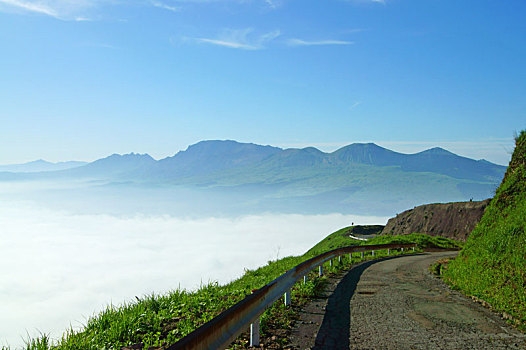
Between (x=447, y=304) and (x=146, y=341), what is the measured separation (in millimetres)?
7239

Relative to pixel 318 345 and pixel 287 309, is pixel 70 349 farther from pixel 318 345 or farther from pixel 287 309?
pixel 287 309

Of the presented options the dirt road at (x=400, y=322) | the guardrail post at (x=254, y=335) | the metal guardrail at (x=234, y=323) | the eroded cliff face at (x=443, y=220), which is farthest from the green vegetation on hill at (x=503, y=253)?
the eroded cliff face at (x=443, y=220)

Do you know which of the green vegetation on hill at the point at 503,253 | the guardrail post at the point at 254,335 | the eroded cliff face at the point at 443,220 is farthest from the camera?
the eroded cliff face at the point at 443,220

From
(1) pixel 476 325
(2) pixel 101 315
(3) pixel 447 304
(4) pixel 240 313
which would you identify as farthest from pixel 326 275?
(4) pixel 240 313

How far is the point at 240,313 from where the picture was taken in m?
5.97

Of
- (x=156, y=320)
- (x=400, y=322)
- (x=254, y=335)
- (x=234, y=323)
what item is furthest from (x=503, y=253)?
(x=156, y=320)

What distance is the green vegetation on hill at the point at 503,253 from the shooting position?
379 inches

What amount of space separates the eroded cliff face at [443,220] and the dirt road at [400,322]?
169 ft

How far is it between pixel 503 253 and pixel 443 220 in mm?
56872

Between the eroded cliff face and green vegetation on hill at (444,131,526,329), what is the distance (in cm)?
4553

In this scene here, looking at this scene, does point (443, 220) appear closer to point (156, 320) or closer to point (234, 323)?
point (156, 320)

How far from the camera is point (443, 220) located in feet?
210

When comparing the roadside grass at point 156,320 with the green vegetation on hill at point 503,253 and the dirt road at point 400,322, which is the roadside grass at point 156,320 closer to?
the dirt road at point 400,322

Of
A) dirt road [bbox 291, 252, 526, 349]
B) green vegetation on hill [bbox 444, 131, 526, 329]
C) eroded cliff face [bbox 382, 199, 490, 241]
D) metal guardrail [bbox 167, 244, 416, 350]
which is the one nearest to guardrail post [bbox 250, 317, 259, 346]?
metal guardrail [bbox 167, 244, 416, 350]
